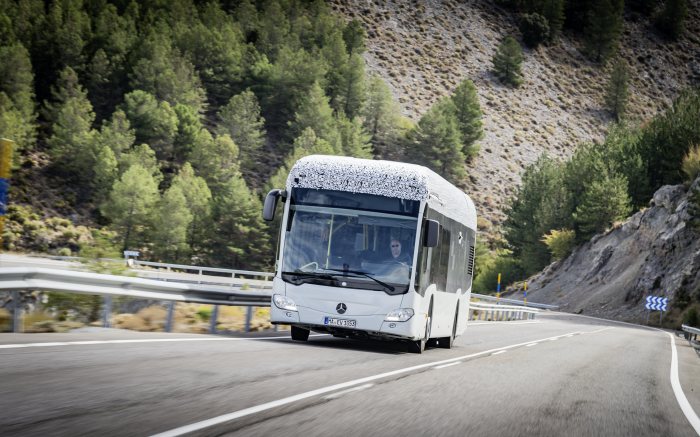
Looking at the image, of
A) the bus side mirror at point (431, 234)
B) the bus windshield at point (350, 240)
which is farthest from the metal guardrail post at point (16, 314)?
the bus side mirror at point (431, 234)

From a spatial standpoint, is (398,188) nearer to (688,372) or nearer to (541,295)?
(688,372)

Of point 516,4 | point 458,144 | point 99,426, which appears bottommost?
point 99,426

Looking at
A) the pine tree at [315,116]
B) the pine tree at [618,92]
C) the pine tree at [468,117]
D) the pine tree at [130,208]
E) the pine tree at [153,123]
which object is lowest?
the pine tree at [130,208]

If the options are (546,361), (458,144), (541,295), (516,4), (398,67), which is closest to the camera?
(546,361)

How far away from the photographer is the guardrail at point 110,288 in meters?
12.1

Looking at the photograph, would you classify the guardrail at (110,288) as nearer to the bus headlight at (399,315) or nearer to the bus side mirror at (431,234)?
the bus headlight at (399,315)

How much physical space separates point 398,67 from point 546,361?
12321 centimetres

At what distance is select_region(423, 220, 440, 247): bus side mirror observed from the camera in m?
14.1

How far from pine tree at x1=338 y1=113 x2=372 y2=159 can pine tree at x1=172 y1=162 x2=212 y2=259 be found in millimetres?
20313

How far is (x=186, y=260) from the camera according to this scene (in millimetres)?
76750

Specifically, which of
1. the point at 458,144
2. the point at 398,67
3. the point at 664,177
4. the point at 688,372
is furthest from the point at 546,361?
the point at 398,67

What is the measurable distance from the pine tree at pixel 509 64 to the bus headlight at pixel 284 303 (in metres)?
132

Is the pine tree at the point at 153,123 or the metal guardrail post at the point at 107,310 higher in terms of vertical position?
the pine tree at the point at 153,123

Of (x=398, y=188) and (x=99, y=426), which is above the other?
(x=398, y=188)
